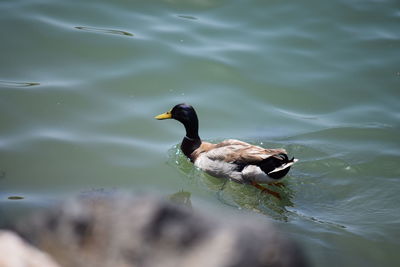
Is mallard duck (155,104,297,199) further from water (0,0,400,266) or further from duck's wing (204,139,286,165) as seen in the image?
water (0,0,400,266)

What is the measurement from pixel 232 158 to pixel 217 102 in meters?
1.35

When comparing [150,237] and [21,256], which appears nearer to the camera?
[150,237]

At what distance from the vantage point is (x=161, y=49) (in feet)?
28.3

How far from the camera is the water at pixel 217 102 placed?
5.83m

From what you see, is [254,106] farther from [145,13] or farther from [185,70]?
[145,13]

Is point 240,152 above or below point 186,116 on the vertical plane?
below

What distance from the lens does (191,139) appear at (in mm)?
7145

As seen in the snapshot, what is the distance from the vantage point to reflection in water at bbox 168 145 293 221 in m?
6.05

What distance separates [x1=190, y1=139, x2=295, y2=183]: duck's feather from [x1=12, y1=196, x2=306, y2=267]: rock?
15.5 ft

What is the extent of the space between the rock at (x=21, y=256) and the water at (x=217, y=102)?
10.7 feet

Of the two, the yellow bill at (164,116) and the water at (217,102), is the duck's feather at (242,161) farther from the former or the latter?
the yellow bill at (164,116)

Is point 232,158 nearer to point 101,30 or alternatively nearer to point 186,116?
point 186,116

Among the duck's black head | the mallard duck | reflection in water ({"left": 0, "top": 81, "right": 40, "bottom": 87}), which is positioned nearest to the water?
reflection in water ({"left": 0, "top": 81, "right": 40, "bottom": 87})

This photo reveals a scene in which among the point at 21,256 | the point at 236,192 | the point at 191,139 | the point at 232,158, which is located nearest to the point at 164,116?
the point at 191,139
